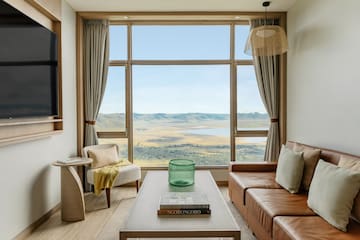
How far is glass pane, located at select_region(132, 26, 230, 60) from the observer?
474 cm

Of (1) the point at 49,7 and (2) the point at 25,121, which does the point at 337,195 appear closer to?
(2) the point at 25,121

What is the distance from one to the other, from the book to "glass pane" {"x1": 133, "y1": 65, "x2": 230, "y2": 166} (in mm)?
2358

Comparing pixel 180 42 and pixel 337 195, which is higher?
pixel 180 42

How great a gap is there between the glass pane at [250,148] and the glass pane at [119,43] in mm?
2411

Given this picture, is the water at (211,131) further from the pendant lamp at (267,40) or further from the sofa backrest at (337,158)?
the sofa backrest at (337,158)

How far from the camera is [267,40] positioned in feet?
12.1

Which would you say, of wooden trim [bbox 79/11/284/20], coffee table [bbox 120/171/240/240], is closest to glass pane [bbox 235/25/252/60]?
wooden trim [bbox 79/11/284/20]

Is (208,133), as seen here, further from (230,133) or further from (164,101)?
(164,101)

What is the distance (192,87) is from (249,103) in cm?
100

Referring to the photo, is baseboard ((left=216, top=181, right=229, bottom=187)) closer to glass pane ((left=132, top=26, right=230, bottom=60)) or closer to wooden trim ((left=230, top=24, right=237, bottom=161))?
wooden trim ((left=230, top=24, right=237, bottom=161))

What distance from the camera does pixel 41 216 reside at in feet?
10.6

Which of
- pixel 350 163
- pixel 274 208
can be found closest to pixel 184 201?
pixel 274 208

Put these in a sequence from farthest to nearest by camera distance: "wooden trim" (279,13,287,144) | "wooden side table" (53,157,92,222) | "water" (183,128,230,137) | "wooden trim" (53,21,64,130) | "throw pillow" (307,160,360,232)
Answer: "water" (183,128,230,137) → "wooden trim" (279,13,287,144) → "wooden trim" (53,21,64,130) → "wooden side table" (53,157,92,222) → "throw pillow" (307,160,360,232)

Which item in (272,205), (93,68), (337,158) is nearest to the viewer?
(272,205)
